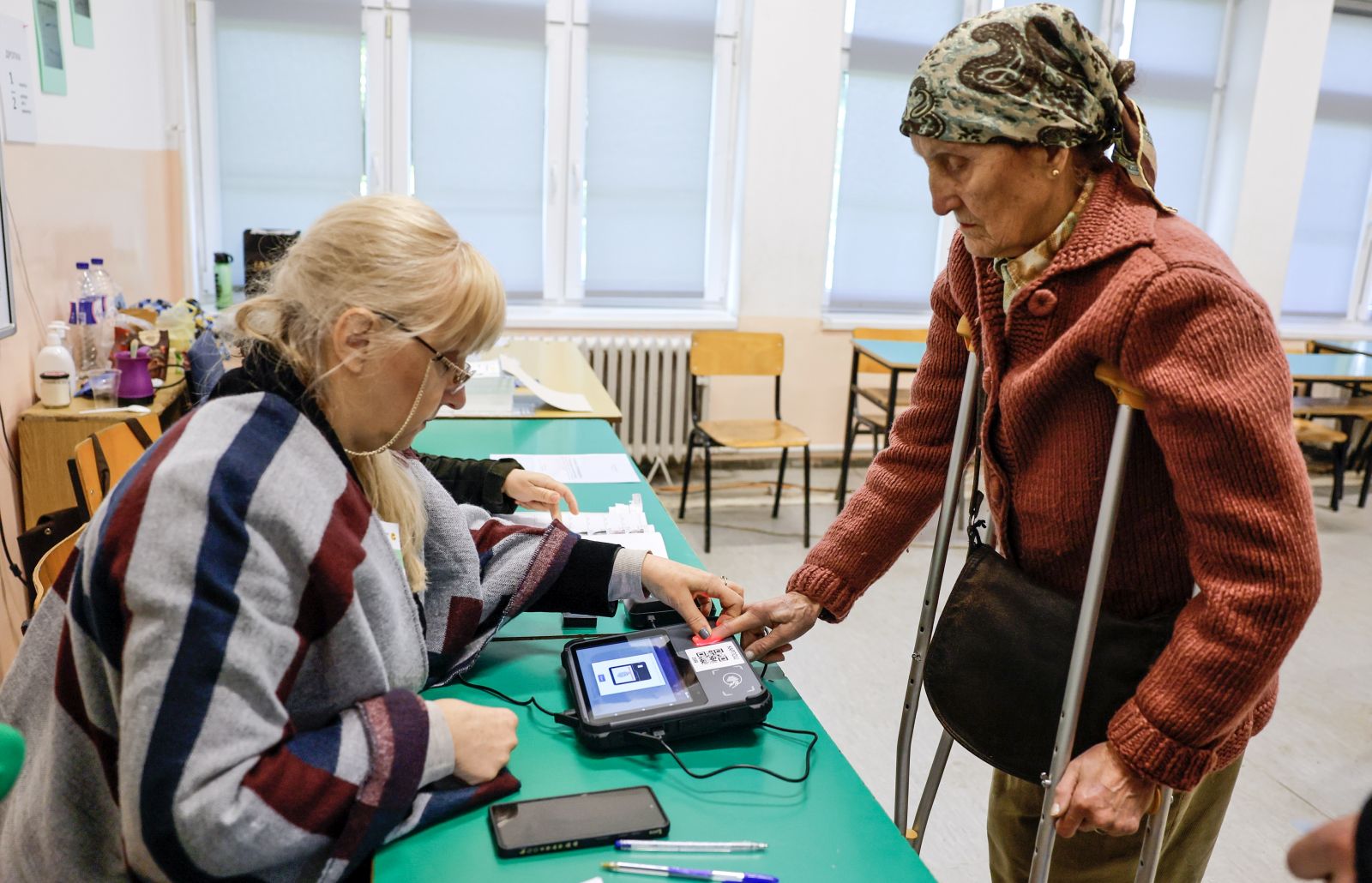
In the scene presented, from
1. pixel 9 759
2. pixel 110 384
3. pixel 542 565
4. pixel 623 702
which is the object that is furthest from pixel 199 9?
pixel 9 759

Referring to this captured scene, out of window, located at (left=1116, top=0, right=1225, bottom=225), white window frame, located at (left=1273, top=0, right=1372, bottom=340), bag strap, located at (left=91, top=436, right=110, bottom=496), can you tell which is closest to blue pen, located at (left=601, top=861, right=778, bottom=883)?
bag strap, located at (left=91, top=436, right=110, bottom=496)

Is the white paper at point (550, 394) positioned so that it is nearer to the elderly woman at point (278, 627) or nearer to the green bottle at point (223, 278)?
the green bottle at point (223, 278)

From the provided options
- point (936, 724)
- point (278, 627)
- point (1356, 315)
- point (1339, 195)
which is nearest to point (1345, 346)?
point (1356, 315)

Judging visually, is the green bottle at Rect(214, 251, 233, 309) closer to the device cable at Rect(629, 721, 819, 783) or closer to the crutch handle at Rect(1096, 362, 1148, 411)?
the device cable at Rect(629, 721, 819, 783)

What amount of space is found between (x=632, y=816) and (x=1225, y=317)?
0.76 metres

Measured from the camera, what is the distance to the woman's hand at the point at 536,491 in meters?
1.80

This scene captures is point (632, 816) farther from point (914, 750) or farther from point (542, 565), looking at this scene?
point (914, 750)

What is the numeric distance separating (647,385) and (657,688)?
11.4ft

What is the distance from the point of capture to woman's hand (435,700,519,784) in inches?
40.3

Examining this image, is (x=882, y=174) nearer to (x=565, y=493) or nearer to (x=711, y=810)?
(x=565, y=493)

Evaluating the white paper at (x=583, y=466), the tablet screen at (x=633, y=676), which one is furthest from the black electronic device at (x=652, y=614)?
the white paper at (x=583, y=466)

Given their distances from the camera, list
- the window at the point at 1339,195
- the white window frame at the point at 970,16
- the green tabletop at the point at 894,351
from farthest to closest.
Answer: the window at the point at 1339,195 < the white window frame at the point at 970,16 < the green tabletop at the point at 894,351

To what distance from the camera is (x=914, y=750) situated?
8.38 ft

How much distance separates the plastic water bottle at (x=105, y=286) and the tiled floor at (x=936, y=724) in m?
2.17
